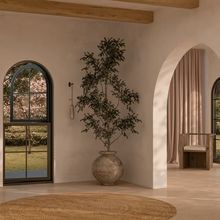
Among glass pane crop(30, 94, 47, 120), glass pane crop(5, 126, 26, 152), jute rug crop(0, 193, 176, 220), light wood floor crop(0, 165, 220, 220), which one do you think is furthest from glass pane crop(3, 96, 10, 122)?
jute rug crop(0, 193, 176, 220)

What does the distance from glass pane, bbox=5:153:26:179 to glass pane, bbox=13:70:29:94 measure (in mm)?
1147

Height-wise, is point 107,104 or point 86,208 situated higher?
point 107,104

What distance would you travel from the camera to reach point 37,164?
29.3 feet

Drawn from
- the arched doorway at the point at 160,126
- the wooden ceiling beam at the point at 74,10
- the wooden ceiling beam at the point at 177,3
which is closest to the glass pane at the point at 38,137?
the arched doorway at the point at 160,126

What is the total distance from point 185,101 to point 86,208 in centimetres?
622

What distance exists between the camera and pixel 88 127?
907 cm

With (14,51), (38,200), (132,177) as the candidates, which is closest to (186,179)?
(132,177)

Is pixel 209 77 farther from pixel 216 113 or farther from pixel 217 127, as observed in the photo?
pixel 217 127

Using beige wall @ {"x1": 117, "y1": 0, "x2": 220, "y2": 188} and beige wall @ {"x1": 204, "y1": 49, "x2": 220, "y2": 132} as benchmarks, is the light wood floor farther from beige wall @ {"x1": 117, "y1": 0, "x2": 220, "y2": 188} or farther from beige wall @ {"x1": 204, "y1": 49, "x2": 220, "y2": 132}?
beige wall @ {"x1": 204, "y1": 49, "x2": 220, "y2": 132}

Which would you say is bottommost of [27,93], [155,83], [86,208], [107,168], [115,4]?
[86,208]

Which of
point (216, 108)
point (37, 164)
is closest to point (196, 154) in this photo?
point (216, 108)

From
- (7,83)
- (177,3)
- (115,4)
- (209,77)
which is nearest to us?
(177,3)

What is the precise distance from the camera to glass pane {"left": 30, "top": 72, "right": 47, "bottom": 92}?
29.3 feet

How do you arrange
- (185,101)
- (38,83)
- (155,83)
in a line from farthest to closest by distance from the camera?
(185,101), (38,83), (155,83)
